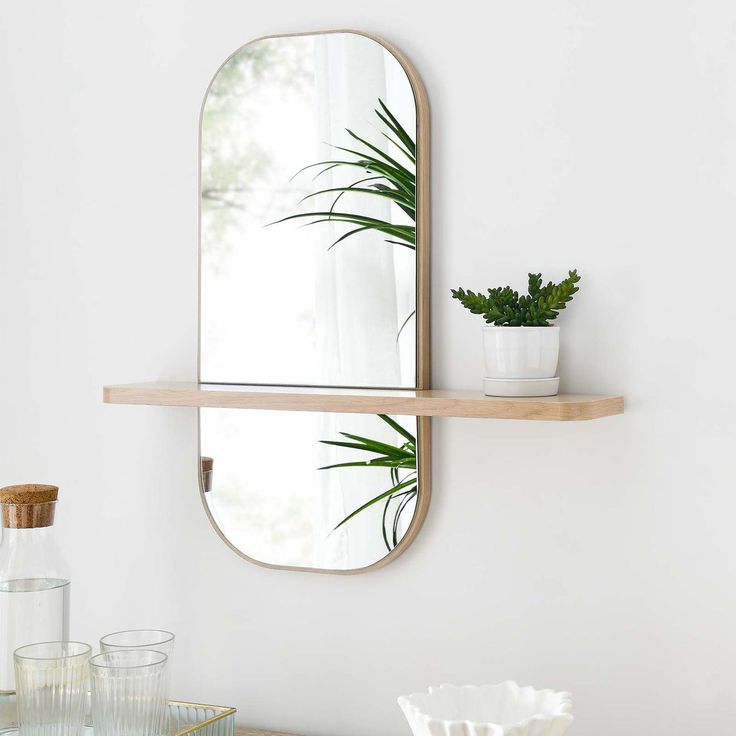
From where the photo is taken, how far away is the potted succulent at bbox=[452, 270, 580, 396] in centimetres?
127

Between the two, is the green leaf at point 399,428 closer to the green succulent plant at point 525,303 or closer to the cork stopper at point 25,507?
the green succulent plant at point 525,303

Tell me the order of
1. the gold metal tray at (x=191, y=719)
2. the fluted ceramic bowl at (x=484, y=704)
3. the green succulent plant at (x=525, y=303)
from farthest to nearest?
the gold metal tray at (x=191, y=719) < the green succulent plant at (x=525, y=303) < the fluted ceramic bowl at (x=484, y=704)

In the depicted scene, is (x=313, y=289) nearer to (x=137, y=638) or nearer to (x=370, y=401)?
(x=370, y=401)

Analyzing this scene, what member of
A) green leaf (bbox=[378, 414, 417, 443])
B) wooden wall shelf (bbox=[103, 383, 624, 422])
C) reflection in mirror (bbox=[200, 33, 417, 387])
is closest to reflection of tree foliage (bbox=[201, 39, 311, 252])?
reflection in mirror (bbox=[200, 33, 417, 387])

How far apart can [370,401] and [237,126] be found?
483 mm

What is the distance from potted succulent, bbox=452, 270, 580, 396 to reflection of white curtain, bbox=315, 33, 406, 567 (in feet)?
0.54

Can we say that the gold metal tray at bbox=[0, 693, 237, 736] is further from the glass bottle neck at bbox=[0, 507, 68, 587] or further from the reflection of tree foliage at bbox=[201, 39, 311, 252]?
the reflection of tree foliage at bbox=[201, 39, 311, 252]

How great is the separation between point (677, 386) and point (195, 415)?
0.69m

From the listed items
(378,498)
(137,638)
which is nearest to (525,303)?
(378,498)

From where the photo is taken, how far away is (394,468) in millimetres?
1439

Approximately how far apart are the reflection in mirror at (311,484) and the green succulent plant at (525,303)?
0.21 metres

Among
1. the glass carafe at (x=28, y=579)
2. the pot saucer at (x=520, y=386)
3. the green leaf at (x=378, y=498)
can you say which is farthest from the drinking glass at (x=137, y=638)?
the pot saucer at (x=520, y=386)

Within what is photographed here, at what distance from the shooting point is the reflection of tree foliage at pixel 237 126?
1487 mm

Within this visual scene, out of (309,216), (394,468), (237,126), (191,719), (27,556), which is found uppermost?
(237,126)
